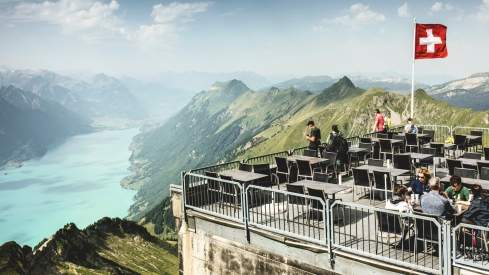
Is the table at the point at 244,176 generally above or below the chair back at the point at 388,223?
above

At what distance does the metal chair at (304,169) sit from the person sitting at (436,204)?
6.53 meters

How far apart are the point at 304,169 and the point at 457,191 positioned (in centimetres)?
647

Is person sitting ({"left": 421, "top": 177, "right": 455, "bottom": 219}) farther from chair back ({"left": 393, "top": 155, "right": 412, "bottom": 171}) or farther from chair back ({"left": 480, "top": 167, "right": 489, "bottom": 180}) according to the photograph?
chair back ({"left": 393, "top": 155, "right": 412, "bottom": 171})

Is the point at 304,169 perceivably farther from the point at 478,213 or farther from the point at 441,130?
the point at 441,130

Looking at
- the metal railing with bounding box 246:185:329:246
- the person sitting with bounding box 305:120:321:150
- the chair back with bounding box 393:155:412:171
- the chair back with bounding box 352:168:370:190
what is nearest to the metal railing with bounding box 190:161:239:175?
the metal railing with bounding box 246:185:329:246

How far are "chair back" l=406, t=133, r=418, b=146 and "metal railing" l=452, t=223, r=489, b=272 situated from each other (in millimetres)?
13031

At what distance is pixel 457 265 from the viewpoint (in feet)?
33.4

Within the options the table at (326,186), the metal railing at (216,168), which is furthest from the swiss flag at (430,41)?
the table at (326,186)

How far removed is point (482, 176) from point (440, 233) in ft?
23.6

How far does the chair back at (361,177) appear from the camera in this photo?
1612 cm

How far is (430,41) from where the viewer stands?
26.2 metres

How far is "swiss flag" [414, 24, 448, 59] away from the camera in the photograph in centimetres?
2605

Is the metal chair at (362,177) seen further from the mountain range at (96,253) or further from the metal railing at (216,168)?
the mountain range at (96,253)

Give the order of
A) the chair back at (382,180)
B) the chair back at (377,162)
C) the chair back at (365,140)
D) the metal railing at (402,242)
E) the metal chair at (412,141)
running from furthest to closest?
the chair back at (365,140) → the metal chair at (412,141) → the chair back at (377,162) → the chair back at (382,180) → the metal railing at (402,242)
